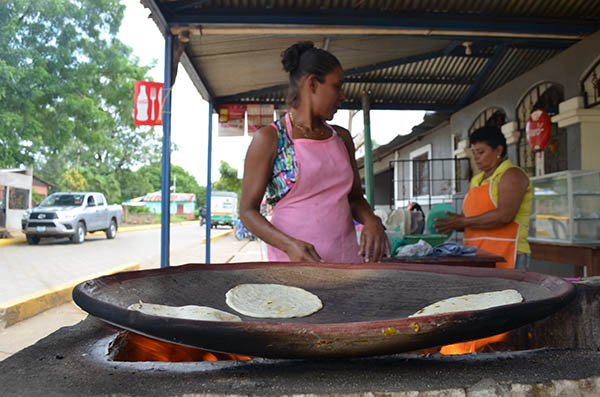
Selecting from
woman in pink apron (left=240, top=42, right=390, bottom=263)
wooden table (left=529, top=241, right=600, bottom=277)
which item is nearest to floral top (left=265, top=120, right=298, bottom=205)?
woman in pink apron (left=240, top=42, right=390, bottom=263)

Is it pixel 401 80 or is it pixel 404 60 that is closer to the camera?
pixel 404 60

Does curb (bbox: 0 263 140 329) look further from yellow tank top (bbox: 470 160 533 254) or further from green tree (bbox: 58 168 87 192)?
green tree (bbox: 58 168 87 192)

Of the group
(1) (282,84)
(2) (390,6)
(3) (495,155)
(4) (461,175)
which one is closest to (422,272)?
(3) (495,155)

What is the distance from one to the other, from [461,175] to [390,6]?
4857 mm

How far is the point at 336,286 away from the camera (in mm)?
1119

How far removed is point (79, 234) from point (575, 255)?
12.5 m

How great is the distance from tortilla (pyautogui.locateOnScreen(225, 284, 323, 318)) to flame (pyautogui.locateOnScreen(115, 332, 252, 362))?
0.11m

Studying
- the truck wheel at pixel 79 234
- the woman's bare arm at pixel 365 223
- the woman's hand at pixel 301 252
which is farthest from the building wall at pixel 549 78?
the truck wheel at pixel 79 234

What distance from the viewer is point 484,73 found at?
588 centimetres

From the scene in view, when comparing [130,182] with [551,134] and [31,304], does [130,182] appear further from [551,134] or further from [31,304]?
[551,134]

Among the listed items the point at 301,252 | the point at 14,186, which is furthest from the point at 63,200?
the point at 301,252

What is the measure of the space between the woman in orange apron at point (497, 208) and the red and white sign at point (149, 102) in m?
2.82

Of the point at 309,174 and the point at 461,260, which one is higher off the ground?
the point at 309,174

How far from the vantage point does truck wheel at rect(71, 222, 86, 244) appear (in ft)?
39.2
